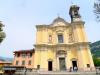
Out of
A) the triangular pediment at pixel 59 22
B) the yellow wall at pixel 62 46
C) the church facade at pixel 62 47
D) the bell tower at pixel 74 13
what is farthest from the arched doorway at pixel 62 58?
the bell tower at pixel 74 13

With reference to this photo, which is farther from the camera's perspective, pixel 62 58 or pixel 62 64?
pixel 62 58

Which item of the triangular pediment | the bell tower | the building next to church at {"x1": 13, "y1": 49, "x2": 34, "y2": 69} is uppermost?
the bell tower

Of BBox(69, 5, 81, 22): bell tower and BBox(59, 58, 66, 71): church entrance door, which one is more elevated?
BBox(69, 5, 81, 22): bell tower

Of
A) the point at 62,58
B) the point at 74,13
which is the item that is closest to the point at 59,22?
the point at 74,13

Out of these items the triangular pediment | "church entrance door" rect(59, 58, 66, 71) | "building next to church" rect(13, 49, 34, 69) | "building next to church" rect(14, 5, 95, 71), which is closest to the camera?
"building next to church" rect(14, 5, 95, 71)

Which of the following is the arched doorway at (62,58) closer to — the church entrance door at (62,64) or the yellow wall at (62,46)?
the church entrance door at (62,64)

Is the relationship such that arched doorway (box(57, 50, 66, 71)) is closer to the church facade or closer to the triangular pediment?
the church facade

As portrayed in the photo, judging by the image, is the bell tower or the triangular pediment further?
the bell tower

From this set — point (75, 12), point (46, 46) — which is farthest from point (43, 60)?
point (75, 12)

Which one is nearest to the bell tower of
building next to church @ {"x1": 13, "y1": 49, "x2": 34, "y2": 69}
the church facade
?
the church facade

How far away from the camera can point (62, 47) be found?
111 ft

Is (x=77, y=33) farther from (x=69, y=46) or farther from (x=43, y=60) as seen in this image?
(x=43, y=60)

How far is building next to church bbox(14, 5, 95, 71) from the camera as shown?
31703 millimetres

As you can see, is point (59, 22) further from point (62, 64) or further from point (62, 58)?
point (62, 64)
